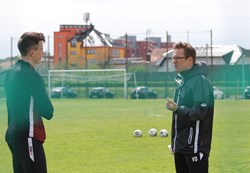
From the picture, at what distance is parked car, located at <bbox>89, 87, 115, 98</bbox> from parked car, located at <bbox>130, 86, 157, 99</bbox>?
217 cm

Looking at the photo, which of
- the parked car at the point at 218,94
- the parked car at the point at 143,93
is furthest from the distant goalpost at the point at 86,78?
the parked car at the point at 218,94

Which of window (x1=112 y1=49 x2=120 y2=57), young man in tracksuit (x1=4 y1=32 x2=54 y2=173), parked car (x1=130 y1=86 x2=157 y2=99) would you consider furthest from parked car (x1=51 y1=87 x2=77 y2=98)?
young man in tracksuit (x1=4 y1=32 x2=54 y2=173)

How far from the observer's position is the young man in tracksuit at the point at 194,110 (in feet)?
18.6

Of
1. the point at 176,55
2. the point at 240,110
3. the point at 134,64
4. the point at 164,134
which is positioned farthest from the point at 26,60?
the point at 134,64

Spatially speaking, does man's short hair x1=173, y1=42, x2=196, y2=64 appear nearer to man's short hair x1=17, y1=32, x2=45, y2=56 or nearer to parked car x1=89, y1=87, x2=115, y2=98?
man's short hair x1=17, y1=32, x2=45, y2=56

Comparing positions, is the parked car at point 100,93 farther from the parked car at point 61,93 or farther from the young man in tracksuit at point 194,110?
the young man in tracksuit at point 194,110

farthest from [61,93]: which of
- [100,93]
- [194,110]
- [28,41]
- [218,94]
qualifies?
[28,41]

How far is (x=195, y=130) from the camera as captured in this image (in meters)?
5.73

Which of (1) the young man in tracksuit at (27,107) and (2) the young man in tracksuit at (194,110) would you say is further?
(2) the young man in tracksuit at (194,110)

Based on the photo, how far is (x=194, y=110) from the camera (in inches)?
220

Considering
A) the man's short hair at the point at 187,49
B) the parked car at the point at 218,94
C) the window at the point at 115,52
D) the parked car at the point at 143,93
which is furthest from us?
the window at the point at 115,52

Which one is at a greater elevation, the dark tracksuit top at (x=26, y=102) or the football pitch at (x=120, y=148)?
the dark tracksuit top at (x=26, y=102)

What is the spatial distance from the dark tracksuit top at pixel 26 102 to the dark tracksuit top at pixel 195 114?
1.13m

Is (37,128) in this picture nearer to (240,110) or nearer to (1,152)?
(1,152)
